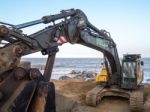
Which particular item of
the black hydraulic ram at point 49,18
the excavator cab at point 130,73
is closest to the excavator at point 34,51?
the black hydraulic ram at point 49,18

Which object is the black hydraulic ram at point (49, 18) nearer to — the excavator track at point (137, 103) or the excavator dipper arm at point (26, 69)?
the excavator dipper arm at point (26, 69)

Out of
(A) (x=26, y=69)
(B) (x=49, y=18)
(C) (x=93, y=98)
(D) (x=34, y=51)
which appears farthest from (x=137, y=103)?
→ (A) (x=26, y=69)

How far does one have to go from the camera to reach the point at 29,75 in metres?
6.02

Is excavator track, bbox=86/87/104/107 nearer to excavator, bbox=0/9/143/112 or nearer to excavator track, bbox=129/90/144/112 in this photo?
excavator track, bbox=129/90/144/112

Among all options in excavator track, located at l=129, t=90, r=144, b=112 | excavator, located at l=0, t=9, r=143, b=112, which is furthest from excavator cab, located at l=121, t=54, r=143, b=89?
excavator, located at l=0, t=9, r=143, b=112

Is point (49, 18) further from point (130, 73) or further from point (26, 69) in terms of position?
point (130, 73)

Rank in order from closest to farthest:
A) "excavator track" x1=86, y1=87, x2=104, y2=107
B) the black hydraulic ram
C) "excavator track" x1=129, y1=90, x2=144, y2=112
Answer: the black hydraulic ram → "excavator track" x1=129, y1=90, x2=144, y2=112 → "excavator track" x1=86, y1=87, x2=104, y2=107

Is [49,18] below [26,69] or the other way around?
the other way around

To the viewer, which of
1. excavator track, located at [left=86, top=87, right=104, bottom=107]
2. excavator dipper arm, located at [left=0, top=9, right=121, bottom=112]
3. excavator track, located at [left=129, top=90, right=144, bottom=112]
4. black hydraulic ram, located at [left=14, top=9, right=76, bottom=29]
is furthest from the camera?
excavator track, located at [left=86, top=87, right=104, bottom=107]

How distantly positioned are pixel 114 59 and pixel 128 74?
99cm

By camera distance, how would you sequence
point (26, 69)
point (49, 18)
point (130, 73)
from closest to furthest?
point (26, 69) → point (49, 18) → point (130, 73)

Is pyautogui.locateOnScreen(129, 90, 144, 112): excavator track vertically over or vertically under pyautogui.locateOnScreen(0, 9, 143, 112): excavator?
under

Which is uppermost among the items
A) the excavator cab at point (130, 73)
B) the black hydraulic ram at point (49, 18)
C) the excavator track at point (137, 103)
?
the black hydraulic ram at point (49, 18)

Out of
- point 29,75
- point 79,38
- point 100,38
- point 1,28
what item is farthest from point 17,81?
point 100,38
